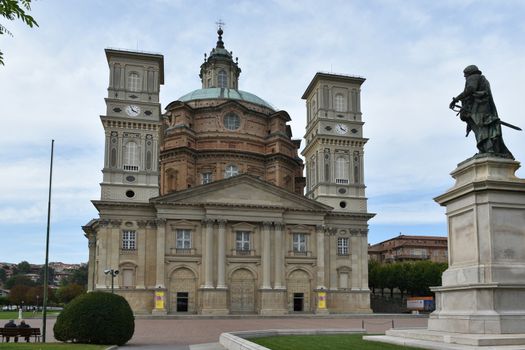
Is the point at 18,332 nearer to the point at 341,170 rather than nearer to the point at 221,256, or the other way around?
the point at 221,256

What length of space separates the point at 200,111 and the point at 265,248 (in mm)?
20240

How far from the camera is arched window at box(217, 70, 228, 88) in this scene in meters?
80.1

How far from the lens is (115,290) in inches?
2160

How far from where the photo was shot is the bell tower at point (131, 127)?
5756 centimetres

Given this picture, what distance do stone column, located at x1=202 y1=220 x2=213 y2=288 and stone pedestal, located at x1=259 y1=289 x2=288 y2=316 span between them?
5030 mm

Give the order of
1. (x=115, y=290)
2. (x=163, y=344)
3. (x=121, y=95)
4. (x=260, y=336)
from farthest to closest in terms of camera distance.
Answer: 1. (x=121, y=95)
2. (x=115, y=290)
3. (x=163, y=344)
4. (x=260, y=336)

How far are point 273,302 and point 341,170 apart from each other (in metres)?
15.9

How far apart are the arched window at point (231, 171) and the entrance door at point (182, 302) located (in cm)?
1570

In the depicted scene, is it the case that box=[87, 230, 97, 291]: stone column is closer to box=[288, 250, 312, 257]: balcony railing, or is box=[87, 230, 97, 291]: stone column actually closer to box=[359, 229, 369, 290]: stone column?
box=[288, 250, 312, 257]: balcony railing

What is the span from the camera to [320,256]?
60.0 metres

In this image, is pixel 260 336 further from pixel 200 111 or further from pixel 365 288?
pixel 200 111

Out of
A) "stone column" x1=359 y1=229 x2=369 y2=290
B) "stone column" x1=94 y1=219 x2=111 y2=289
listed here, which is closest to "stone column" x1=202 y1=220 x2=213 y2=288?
"stone column" x1=94 y1=219 x2=111 y2=289

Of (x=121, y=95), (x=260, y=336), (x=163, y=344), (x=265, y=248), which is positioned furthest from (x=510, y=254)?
(x=121, y=95)

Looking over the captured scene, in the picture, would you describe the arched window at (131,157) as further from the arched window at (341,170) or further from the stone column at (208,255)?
the arched window at (341,170)
